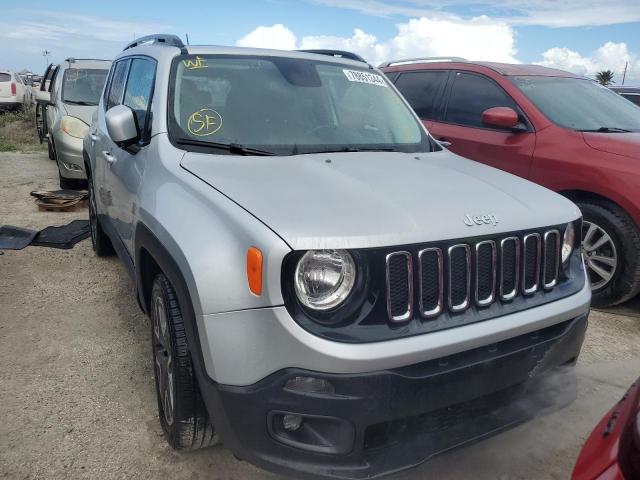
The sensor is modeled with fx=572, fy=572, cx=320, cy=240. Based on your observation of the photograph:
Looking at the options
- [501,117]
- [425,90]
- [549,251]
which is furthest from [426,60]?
[549,251]

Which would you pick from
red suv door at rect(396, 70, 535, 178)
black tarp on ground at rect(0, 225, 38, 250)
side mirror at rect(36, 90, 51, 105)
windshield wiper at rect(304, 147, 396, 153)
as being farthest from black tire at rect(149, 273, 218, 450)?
side mirror at rect(36, 90, 51, 105)

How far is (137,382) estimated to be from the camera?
3.09 metres

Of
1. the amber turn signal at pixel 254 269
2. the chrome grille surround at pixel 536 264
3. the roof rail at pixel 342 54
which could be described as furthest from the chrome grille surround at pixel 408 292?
the roof rail at pixel 342 54

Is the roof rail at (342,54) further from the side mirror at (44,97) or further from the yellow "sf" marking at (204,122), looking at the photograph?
the side mirror at (44,97)

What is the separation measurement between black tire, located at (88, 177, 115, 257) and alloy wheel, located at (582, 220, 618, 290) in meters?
3.85

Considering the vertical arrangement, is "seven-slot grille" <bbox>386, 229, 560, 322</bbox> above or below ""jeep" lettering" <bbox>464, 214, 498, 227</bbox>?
below

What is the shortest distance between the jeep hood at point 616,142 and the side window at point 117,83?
11.4 feet

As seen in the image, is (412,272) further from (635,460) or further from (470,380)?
(635,460)

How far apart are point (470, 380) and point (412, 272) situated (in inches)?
17.6

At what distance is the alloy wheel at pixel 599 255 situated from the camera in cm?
415

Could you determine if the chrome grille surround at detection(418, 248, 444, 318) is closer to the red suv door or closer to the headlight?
the red suv door

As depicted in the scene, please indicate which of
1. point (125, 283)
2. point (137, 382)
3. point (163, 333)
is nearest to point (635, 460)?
point (163, 333)

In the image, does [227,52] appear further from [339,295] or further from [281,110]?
[339,295]

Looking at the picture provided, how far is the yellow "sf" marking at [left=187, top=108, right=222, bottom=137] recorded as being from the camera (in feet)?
9.28
